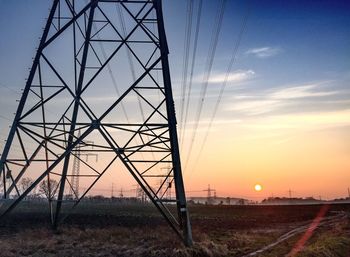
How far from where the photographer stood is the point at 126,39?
15156 millimetres

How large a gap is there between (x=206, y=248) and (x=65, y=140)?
8.20 meters

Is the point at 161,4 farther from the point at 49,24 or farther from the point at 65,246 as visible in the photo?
the point at 65,246

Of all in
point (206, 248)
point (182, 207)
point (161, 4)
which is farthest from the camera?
point (161, 4)

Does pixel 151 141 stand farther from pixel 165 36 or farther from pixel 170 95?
pixel 165 36

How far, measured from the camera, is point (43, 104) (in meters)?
15.1

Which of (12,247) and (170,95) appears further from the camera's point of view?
(170,95)

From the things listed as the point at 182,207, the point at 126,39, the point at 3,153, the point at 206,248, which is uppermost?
the point at 126,39

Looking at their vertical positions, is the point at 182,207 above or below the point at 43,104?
below

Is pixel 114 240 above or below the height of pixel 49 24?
below

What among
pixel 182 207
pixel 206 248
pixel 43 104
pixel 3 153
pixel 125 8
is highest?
pixel 125 8

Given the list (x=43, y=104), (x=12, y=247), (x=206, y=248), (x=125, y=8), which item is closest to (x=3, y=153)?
(x=43, y=104)

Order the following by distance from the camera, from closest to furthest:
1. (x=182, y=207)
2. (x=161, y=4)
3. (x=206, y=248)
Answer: (x=206, y=248) < (x=182, y=207) < (x=161, y=4)

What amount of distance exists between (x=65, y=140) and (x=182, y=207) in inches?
254

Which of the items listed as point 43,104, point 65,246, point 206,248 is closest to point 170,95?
point 43,104
